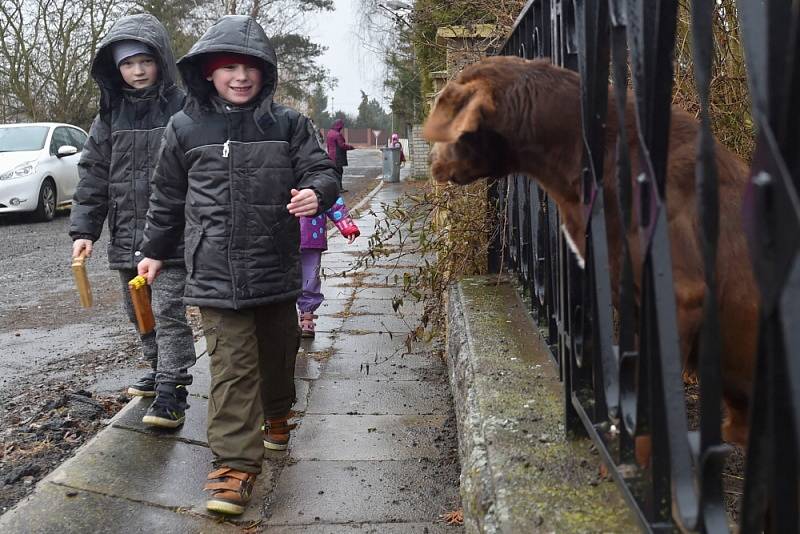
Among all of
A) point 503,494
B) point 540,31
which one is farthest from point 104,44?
point 503,494

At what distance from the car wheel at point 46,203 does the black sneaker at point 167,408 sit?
11.5 meters

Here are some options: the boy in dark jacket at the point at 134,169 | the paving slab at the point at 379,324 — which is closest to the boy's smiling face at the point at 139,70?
the boy in dark jacket at the point at 134,169

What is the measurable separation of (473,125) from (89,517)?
2.08 meters

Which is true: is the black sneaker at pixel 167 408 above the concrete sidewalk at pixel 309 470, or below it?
above

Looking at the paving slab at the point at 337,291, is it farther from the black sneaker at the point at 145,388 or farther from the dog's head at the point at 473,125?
the dog's head at the point at 473,125

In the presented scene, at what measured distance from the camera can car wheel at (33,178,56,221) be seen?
14.4 meters

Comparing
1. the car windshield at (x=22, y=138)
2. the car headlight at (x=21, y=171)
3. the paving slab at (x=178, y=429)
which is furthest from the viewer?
the car windshield at (x=22, y=138)

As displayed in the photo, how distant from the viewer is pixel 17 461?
12.2 feet

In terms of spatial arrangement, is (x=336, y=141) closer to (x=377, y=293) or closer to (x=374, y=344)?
(x=377, y=293)

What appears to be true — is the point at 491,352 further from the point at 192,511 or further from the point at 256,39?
the point at 256,39

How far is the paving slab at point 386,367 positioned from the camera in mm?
4848

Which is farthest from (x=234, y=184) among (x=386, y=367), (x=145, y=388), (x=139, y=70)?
(x=386, y=367)

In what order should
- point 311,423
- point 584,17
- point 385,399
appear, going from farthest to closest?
point 385,399
point 311,423
point 584,17

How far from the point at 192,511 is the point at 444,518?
958 mm
